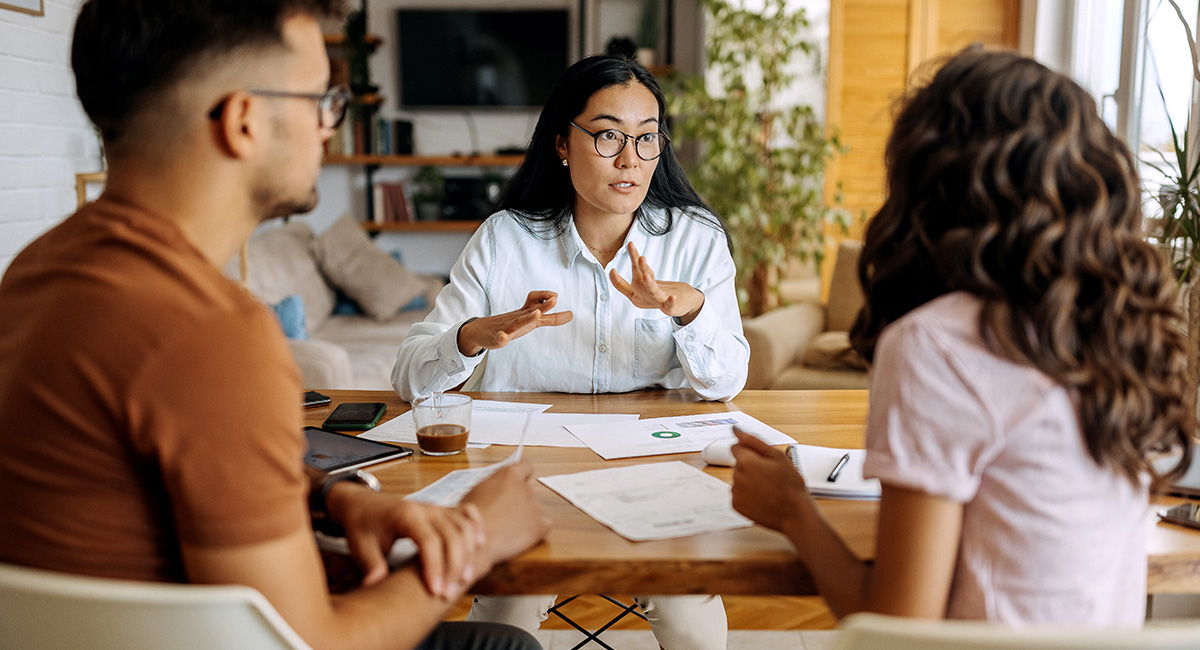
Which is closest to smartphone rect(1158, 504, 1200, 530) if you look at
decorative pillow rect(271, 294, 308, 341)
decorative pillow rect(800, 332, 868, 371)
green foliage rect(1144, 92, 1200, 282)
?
green foliage rect(1144, 92, 1200, 282)

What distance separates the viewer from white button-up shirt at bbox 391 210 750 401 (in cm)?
181

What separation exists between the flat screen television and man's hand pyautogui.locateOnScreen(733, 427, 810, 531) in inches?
195

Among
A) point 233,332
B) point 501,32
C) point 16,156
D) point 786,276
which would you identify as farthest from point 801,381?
point 501,32

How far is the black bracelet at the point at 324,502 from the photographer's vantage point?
1.04 meters

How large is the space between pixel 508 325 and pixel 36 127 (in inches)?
80.2

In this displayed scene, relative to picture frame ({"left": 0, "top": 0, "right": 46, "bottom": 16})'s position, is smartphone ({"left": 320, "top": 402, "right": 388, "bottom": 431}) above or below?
below

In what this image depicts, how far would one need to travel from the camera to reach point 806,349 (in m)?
3.69

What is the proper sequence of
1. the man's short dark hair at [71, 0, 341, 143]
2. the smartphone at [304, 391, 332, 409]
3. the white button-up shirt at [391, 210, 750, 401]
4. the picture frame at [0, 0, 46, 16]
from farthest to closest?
the picture frame at [0, 0, 46, 16] → the white button-up shirt at [391, 210, 750, 401] → the smartphone at [304, 391, 332, 409] → the man's short dark hair at [71, 0, 341, 143]

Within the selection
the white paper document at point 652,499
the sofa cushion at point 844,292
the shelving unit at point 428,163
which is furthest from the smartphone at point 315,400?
the shelving unit at point 428,163

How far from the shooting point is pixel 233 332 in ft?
2.36

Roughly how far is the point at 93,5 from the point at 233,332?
33 cm

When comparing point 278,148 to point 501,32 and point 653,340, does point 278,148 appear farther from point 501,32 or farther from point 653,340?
point 501,32

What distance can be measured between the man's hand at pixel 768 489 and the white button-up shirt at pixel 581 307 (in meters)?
0.64

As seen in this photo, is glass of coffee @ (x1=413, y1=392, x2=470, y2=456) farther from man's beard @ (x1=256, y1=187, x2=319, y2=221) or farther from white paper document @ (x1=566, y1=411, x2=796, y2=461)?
man's beard @ (x1=256, y1=187, x2=319, y2=221)
